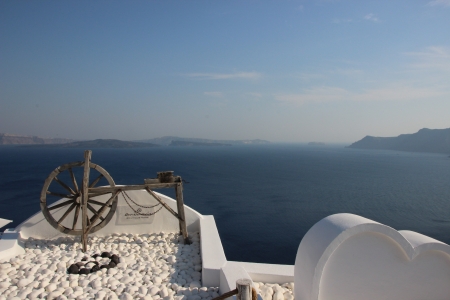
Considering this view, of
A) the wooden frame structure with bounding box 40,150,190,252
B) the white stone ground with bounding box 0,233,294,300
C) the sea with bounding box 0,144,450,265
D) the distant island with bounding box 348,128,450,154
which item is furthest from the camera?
the distant island with bounding box 348,128,450,154

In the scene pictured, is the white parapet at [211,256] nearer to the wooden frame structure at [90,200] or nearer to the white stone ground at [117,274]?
the white stone ground at [117,274]

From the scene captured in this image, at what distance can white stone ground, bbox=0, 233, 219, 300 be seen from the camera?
6289mm

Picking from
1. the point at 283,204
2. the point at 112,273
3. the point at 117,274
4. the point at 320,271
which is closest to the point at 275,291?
the point at 320,271

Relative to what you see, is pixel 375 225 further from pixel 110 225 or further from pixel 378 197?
pixel 378 197

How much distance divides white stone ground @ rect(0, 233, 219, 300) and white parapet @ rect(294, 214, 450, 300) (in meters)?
2.52

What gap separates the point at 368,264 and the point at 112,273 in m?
5.64

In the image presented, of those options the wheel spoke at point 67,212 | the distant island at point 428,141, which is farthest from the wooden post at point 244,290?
the distant island at point 428,141

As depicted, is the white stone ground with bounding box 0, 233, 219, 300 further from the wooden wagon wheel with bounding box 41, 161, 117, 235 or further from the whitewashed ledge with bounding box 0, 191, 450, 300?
the wooden wagon wheel with bounding box 41, 161, 117, 235

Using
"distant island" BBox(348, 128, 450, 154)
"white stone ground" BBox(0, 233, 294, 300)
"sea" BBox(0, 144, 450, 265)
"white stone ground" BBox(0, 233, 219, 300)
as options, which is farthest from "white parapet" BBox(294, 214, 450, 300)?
"distant island" BBox(348, 128, 450, 154)

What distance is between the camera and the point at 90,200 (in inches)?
375

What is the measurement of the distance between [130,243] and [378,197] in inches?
1686

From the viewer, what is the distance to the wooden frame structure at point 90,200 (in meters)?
9.05

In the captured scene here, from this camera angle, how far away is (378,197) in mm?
43625

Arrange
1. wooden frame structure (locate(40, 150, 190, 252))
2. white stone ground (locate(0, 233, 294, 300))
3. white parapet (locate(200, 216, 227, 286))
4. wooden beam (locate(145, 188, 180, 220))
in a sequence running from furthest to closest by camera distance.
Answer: wooden beam (locate(145, 188, 180, 220)), wooden frame structure (locate(40, 150, 190, 252)), white parapet (locate(200, 216, 227, 286)), white stone ground (locate(0, 233, 294, 300))
